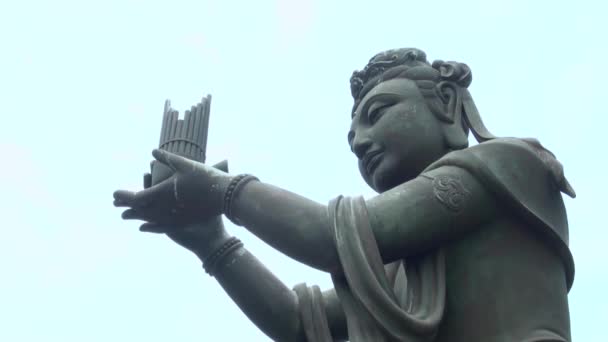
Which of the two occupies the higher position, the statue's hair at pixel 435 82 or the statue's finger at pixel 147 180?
the statue's hair at pixel 435 82

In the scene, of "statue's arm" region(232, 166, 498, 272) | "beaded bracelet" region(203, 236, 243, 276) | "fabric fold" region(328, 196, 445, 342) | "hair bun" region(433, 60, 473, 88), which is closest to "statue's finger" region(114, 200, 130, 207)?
"beaded bracelet" region(203, 236, 243, 276)

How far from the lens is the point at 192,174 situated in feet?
22.9

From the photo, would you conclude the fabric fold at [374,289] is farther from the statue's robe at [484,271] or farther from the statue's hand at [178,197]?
the statue's hand at [178,197]

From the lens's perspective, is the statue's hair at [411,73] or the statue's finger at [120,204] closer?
the statue's finger at [120,204]

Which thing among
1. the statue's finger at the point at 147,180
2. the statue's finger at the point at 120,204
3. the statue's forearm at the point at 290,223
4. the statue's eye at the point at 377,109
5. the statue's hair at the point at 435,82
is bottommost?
the statue's forearm at the point at 290,223

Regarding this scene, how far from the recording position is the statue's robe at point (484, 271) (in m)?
6.47

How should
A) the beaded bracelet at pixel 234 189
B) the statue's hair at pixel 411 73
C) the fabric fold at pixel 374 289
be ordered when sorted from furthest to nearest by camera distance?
the statue's hair at pixel 411 73 → the beaded bracelet at pixel 234 189 → the fabric fold at pixel 374 289

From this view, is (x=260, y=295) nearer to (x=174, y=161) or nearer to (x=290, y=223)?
(x=290, y=223)

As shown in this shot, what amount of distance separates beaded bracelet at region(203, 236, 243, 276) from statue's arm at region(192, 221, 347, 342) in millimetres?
15

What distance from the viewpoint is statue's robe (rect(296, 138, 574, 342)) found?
647cm

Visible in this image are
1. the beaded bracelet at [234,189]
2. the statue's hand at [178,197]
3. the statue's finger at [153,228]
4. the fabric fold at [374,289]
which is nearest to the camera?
the fabric fold at [374,289]

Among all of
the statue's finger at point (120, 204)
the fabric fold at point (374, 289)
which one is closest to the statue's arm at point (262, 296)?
the statue's finger at point (120, 204)

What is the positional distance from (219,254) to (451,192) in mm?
1641

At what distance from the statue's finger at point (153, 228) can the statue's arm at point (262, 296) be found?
10.2 inches
